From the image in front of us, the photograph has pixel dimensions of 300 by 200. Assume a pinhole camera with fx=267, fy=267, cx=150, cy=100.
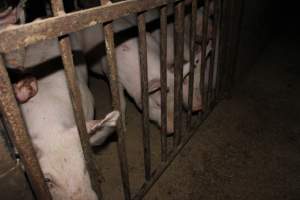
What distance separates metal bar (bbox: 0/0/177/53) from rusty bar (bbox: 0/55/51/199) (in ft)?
0.23

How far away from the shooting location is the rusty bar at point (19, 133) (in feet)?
2.92

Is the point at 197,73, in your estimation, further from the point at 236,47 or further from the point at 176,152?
the point at 176,152

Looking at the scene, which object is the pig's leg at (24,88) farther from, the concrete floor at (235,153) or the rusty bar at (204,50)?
the rusty bar at (204,50)

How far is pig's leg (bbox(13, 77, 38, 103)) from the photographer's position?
4.91ft

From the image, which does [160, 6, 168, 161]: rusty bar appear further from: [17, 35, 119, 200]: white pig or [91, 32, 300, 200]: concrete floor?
[17, 35, 119, 200]: white pig

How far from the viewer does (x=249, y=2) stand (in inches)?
112

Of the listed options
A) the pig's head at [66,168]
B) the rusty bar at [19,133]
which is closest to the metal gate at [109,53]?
the rusty bar at [19,133]

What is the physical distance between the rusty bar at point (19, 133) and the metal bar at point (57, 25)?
71mm

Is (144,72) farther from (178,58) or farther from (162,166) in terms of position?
(162,166)

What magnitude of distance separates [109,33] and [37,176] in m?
0.70

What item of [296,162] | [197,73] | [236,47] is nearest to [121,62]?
[197,73]

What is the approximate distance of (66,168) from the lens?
1535 mm

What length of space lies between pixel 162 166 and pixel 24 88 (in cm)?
124

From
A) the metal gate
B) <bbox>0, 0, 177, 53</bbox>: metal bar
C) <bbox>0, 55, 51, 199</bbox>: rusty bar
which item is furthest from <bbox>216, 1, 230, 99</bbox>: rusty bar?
<bbox>0, 55, 51, 199</bbox>: rusty bar
